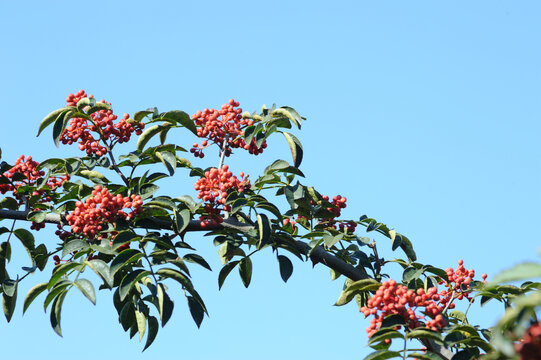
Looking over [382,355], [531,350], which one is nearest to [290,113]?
[382,355]

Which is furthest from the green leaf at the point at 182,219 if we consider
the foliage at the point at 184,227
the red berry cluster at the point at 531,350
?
the red berry cluster at the point at 531,350

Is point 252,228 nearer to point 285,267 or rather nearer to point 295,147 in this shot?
point 285,267

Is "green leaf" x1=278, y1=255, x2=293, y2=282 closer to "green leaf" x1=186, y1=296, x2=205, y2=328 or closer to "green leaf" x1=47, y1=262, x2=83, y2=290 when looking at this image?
"green leaf" x1=186, y1=296, x2=205, y2=328

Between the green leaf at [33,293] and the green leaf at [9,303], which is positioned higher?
the green leaf at [9,303]

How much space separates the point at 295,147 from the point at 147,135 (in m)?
0.92

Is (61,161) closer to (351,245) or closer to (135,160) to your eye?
(135,160)

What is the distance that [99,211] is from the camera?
382 cm

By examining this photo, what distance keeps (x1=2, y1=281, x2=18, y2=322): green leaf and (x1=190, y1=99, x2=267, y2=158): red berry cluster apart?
1386 millimetres

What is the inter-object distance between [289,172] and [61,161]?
54.6 inches

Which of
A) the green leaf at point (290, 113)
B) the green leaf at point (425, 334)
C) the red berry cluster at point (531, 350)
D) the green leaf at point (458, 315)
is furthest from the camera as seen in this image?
the green leaf at point (458, 315)

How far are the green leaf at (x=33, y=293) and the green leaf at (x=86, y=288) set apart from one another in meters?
0.29

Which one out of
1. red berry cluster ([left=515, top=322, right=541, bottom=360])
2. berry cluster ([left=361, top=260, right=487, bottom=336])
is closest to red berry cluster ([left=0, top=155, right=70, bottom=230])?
berry cluster ([left=361, top=260, right=487, bottom=336])

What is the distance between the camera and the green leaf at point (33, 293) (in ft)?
12.2

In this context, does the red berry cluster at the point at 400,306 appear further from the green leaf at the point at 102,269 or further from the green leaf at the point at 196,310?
the green leaf at the point at 102,269
